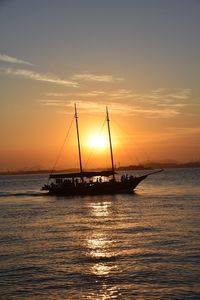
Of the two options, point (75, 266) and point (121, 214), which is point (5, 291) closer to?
point (75, 266)

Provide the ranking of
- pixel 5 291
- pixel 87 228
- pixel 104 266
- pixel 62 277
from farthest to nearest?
pixel 87 228
pixel 104 266
pixel 62 277
pixel 5 291

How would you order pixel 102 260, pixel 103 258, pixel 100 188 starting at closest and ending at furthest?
pixel 102 260 → pixel 103 258 → pixel 100 188

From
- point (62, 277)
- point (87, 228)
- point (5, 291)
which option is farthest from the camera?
point (87, 228)

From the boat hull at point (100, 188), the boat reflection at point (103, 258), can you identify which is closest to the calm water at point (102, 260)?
the boat reflection at point (103, 258)

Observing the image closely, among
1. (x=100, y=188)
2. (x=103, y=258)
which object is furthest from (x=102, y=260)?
(x=100, y=188)

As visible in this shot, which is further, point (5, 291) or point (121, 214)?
point (121, 214)

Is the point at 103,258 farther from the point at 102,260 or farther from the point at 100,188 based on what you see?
the point at 100,188

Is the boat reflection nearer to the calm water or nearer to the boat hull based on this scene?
the calm water

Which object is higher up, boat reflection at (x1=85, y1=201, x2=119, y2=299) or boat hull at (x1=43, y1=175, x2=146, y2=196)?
boat hull at (x1=43, y1=175, x2=146, y2=196)

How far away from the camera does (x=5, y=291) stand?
2083 cm

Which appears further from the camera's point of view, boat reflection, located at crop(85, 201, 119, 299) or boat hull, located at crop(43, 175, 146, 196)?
boat hull, located at crop(43, 175, 146, 196)

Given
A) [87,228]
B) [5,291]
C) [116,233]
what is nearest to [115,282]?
[5,291]

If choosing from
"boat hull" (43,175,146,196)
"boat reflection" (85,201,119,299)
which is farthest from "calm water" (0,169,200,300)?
"boat hull" (43,175,146,196)

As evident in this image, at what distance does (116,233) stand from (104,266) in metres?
12.5
